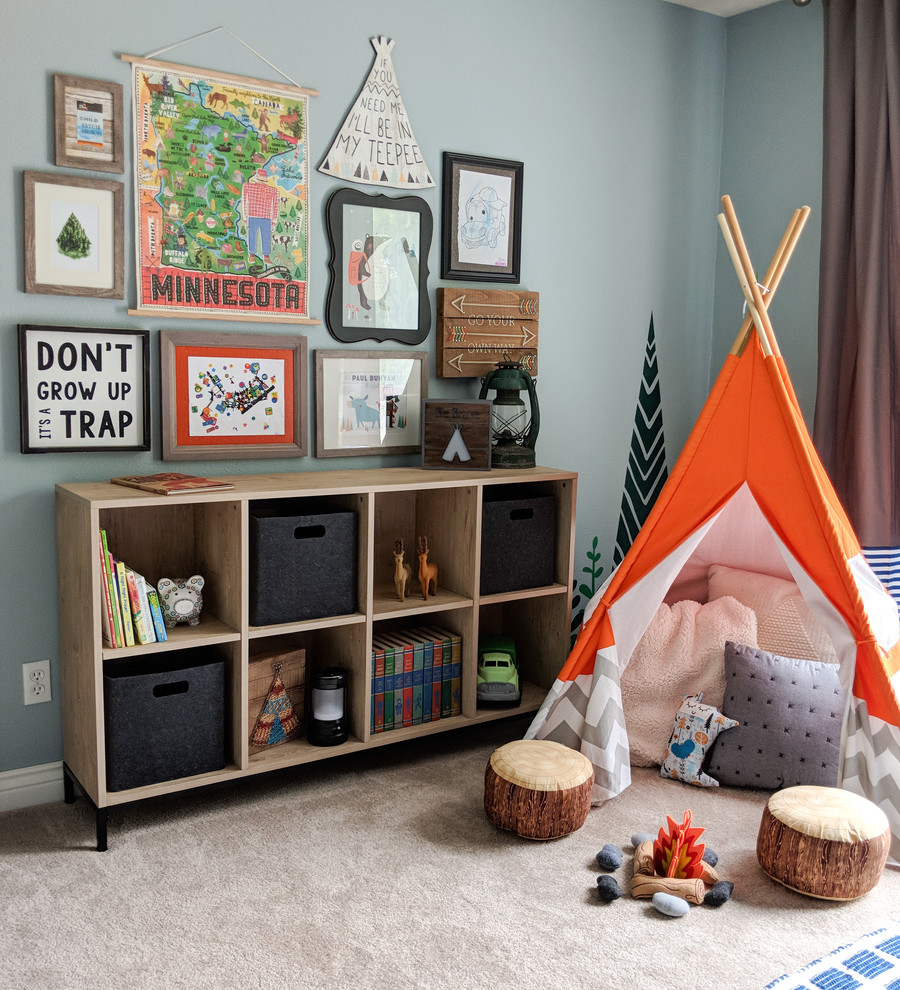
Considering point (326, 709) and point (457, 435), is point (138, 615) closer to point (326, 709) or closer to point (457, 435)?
point (326, 709)

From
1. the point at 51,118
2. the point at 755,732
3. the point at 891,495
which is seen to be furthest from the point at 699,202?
the point at 51,118

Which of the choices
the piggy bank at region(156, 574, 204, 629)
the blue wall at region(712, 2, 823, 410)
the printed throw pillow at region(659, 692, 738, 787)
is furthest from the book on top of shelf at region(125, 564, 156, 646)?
the blue wall at region(712, 2, 823, 410)

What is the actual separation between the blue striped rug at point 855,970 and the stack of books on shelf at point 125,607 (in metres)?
1.52

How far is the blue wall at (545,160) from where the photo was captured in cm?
232

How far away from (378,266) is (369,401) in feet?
1.31

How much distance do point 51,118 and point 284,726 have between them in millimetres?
1642

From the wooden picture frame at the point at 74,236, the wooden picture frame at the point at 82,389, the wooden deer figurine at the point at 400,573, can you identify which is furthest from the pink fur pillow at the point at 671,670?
the wooden picture frame at the point at 74,236

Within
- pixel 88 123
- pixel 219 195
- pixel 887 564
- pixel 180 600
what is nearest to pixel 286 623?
pixel 180 600

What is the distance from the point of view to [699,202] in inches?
137

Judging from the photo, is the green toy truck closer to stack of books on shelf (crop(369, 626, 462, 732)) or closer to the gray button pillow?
stack of books on shelf (crop(369, 626, 462, 732))

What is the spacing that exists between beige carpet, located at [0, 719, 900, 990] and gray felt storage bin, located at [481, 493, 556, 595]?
0.62 metres

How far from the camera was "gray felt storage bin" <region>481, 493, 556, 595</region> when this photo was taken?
9.07ft

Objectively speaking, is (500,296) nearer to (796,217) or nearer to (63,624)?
(796,217)

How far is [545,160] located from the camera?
3090 mm
